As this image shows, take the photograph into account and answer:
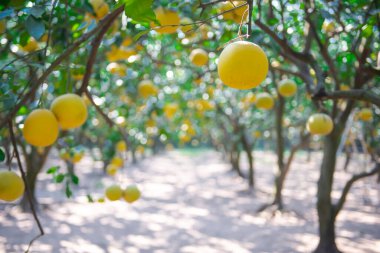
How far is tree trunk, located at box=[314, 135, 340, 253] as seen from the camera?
400 cm

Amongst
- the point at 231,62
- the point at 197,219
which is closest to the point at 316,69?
the point at 231,62

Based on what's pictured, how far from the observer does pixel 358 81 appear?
11.1 ft

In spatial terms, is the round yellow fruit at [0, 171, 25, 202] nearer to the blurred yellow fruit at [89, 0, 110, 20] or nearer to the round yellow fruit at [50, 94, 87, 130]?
the round yellow fruit at [50, 94, 87, 130]

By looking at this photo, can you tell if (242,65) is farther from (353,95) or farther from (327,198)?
(327,198)

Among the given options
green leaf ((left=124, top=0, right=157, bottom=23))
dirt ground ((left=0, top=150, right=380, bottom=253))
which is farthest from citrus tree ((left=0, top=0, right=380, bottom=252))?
dirt ground ((left=0, top=150, right=380, bottom=253))

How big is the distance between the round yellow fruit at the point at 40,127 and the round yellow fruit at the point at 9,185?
10.0 inches

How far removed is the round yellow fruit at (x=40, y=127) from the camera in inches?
55.9

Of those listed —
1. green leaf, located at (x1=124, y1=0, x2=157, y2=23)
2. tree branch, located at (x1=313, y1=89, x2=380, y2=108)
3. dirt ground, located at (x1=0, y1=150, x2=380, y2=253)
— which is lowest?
dirt ground, located at (x1=0, y1=150, x2=380, y2=253)

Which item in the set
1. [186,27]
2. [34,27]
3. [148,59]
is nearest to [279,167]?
[148,59]

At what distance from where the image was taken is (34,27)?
4.50 ft

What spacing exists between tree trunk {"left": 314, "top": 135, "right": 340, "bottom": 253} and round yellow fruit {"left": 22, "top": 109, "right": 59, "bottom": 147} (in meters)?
3.39

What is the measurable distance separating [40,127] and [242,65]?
0.89 m

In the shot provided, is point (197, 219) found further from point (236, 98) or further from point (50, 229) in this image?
point (236, 98)

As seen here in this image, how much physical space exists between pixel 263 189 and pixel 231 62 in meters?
8.96
